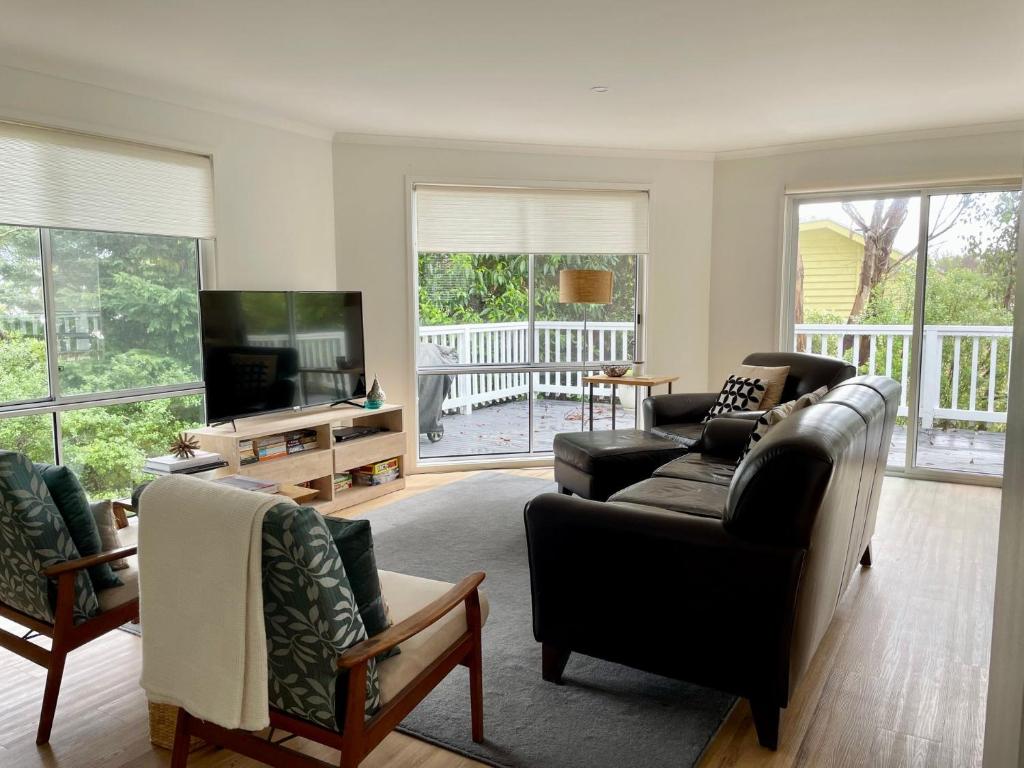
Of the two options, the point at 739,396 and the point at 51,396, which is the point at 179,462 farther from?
the point at 739,396

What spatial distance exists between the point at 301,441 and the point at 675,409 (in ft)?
7.78

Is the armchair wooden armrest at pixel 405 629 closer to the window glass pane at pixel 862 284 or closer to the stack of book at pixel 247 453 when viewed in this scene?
the stack of book at pixel 247 453

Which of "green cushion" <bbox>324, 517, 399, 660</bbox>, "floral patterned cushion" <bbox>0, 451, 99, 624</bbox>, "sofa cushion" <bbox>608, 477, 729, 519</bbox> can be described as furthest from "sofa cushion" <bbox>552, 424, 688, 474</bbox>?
"floral patterned cushion" <bbox>0, 451, 99, 624</bbox>

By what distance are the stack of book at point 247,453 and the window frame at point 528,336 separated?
62.6 inches

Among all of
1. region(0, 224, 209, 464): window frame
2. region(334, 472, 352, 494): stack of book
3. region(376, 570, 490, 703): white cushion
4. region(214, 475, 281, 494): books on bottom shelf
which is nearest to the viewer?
region(376, 570, 490, 703): white cushion

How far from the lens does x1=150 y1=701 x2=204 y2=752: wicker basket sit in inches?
86.9

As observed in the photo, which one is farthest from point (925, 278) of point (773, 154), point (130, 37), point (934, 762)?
point (130, 37)

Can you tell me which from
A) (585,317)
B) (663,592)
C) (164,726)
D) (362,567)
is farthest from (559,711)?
(585,317)

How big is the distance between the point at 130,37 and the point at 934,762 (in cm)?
400

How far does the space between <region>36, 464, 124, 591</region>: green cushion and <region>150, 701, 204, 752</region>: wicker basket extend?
1.52ft

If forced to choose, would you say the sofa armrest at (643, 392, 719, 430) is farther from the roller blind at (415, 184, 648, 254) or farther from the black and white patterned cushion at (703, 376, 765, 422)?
the roller blind at (415, 184, 648, 254)

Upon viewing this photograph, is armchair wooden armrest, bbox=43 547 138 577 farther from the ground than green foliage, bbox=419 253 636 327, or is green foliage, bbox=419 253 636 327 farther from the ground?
green foliage, bbox=419 253 636 327

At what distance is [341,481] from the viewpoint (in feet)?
16.1

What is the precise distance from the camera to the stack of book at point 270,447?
4250mm
